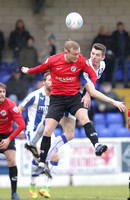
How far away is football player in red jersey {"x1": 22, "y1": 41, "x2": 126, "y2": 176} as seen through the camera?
927cm

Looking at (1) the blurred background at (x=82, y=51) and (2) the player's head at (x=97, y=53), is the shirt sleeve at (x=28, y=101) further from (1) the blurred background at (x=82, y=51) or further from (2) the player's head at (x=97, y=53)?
(1) the blurred background at (x=82, y=51)

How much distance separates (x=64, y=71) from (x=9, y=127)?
1.59m

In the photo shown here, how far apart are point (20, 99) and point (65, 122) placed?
7010mm

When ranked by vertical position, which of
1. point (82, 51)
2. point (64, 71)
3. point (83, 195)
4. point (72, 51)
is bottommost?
point (83, 195)

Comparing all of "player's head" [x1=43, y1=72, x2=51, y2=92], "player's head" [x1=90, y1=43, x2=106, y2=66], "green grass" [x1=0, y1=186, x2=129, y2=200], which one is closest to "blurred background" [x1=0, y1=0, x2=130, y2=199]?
"green grass" [x1=0, y1=186, x2=129, y2=200]

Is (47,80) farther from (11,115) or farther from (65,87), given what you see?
(65,87)

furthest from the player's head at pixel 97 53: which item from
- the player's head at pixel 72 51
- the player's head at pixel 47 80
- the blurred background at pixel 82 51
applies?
the blurred background at pixel 82 51

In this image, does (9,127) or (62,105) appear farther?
(9,127)

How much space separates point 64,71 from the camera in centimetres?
939

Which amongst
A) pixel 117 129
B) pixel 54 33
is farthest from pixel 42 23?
pixel 117 129

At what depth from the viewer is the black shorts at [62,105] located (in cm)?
937

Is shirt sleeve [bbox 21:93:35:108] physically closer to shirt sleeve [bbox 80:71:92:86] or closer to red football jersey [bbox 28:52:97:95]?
red football jersey [bbox 28:52:97:95]

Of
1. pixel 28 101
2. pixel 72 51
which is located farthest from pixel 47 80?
pixel 72 51

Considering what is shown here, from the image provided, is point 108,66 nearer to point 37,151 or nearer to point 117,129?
point 117,129
